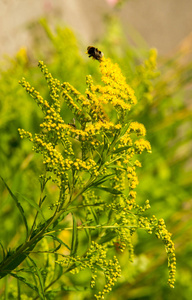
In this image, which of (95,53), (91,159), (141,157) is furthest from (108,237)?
(141,157)

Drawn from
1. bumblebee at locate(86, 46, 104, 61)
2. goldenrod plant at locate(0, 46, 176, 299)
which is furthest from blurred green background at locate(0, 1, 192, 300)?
goldenrod plant at locate(0, 46, 176, 299)

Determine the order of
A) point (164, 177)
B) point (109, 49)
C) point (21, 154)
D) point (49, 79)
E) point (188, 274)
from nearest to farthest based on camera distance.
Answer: point (49, 79) < point (21, 154) < point (188, 274) < point (164, 177) < point (109, 49)

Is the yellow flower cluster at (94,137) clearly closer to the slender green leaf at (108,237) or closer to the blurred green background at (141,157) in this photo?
the slender green leaf at (108,237)

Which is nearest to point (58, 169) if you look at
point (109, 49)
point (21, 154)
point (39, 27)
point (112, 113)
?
point (112, 113)

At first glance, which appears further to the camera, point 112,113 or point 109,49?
point 109,49

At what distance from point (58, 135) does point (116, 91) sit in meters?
0.10

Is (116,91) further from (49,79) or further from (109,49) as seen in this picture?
(109,49)

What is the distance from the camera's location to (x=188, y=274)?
1474 millimetres

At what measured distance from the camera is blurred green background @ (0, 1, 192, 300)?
3.55 ft

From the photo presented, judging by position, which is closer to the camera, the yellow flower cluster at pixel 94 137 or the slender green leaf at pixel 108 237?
the yellow flower cluster at pixel 94 137

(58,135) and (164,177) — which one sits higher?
(164,177)

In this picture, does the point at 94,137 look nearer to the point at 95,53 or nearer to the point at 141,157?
the point at 95,53

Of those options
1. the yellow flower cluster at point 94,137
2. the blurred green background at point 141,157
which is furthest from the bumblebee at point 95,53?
the blurred green background at point 141,157

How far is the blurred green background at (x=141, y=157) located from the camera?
3.55 ft
